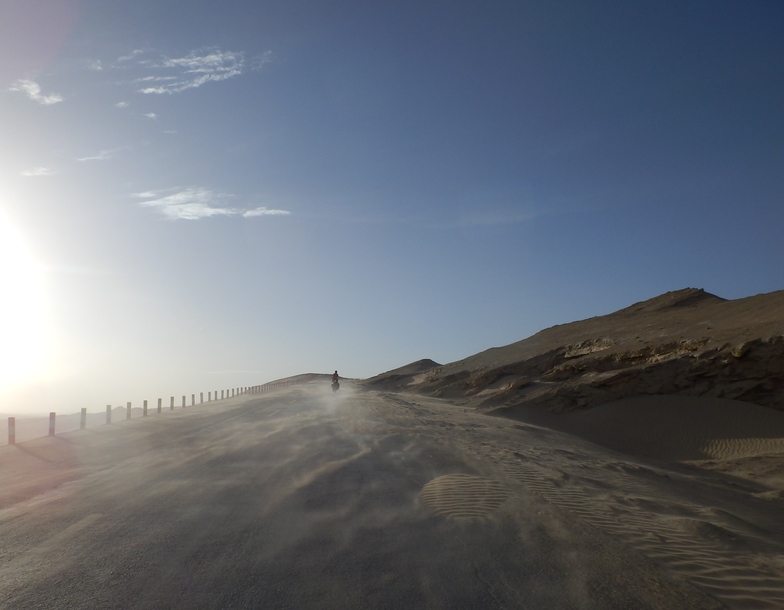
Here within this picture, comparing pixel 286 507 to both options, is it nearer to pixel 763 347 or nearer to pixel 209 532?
pixel 209 532

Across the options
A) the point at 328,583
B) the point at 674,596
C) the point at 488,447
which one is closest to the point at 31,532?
the point at 328,583

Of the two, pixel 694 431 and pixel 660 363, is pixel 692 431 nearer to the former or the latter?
pixel 694 431

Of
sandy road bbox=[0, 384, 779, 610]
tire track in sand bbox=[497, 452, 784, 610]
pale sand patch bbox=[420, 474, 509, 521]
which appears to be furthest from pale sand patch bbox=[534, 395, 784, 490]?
pale sand patch bbox=[420, 474, 509, 521]

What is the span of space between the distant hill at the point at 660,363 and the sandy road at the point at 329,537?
14518 mm

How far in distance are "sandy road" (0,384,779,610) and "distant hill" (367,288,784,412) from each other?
Result: 47.6 ft

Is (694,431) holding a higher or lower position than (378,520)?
lower

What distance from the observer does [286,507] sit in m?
8.81

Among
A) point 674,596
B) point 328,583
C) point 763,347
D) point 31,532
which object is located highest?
point 763,347

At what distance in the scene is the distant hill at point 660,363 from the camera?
25.7 m

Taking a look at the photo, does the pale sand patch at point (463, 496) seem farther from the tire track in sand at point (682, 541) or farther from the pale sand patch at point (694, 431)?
the pale sand patch at point (694, 431)

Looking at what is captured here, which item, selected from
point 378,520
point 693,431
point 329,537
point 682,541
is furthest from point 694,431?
point 329,537

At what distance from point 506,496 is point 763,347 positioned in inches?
827

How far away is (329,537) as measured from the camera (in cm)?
746

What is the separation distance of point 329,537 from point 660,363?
85.7ft
